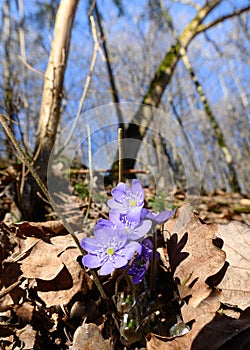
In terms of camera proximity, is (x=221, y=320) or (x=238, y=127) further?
(x=238, y=127)

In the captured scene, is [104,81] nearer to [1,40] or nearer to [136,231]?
[1,40]

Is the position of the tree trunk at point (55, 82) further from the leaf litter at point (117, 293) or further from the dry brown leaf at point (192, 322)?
the dry brown leaf at point (192, 322)

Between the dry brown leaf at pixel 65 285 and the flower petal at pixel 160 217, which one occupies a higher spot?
the flower petal at pixel 160 217

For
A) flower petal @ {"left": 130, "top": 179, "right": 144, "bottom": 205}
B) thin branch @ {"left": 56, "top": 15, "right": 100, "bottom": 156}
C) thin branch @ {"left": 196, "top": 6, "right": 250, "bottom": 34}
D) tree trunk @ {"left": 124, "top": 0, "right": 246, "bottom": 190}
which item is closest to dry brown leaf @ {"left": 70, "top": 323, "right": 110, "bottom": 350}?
flower petal @ {"left": 130, "top": 179, "right": 144, "bottom": 205}

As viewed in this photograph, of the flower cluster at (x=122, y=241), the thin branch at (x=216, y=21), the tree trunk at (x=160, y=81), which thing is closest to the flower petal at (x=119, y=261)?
the flower cluster at (x=122, y=241)

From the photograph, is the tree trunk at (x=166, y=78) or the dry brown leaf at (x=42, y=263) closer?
the dry brown leaf at (x=42, y=263)

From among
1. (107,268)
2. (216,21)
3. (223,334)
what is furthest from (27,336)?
(216,21)

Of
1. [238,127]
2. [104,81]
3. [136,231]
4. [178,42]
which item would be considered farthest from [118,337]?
[238,127]
